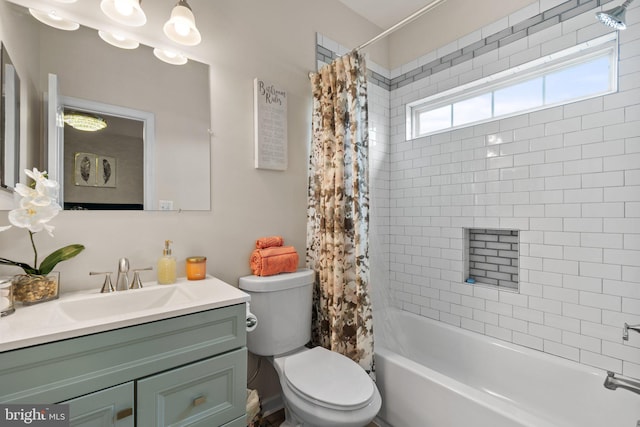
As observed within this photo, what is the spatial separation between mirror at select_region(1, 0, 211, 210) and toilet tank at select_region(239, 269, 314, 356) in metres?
0.57

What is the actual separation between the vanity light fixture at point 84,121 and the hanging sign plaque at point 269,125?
0.79 metres

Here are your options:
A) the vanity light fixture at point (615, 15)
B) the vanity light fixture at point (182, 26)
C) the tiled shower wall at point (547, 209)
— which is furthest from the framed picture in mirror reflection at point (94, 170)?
the vanity light fixture at point (615, 15)

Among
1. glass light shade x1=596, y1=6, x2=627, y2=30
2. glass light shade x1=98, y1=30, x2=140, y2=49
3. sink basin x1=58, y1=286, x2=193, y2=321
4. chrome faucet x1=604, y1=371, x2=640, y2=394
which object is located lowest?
chrome faucet x1=604, y1=371, x2=640, y2=394

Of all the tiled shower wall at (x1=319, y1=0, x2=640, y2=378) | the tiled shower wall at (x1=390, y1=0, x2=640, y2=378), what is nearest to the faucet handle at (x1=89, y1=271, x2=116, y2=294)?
the tiled shower wall at (x1=319, y1=0, x2=640, y2=378)

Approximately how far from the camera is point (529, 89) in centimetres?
203

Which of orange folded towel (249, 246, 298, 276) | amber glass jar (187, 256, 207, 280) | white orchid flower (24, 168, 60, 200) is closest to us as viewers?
white orchid flower (24, 168, 60, 200)

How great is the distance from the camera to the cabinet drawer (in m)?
1.03

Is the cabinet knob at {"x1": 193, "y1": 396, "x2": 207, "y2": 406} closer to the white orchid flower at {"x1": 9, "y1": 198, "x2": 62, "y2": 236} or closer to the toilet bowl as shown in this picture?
the toilet bowl

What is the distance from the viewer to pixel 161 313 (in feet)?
3.40

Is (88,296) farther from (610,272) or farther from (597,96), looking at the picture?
(597,96)

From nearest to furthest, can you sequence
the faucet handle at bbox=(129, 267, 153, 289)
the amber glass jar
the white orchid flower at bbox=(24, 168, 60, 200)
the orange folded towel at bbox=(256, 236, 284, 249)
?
1. the white orchid flower at bbox=(24, 168, 60, 200)
2. the faucet handle at bbox=(129, 267, 153, 289)
3. the amber glass jar
4. the orange folded towel at bbox=(256, 236, 284, 249)

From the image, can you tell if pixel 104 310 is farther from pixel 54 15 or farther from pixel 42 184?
pixel 54 15

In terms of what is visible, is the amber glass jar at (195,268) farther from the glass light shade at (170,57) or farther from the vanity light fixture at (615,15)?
the vanity light fixture at (615,15)

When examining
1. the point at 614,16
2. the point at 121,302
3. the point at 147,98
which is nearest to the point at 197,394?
the point at 121,302
